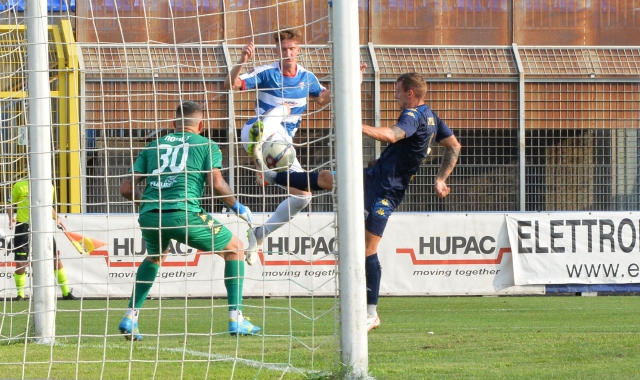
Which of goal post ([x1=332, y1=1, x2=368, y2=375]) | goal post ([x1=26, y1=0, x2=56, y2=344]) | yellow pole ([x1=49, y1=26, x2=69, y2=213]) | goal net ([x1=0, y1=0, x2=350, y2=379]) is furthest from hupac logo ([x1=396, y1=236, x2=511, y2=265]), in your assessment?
goal post ([x1=332, y1=1, x2=368, y2=375])

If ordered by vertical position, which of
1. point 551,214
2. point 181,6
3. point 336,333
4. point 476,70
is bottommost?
point 551,214

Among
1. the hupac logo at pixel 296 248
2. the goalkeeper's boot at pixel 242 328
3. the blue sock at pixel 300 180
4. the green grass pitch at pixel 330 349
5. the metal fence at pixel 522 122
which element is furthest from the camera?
the metal fence at pixel 522 122

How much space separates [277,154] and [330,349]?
7.58ft

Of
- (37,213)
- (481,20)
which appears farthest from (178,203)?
(481,20)

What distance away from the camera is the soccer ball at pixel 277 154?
725 cm

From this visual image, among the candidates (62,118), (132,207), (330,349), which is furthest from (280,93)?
(62,118)

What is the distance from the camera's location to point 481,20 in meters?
16.7

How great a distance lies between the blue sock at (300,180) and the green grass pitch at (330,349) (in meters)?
0.76

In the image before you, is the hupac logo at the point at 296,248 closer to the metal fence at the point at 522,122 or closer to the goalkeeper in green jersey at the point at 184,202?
the metal fence at the point at 522,122

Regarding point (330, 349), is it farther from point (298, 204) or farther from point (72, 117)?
point (72, 117)

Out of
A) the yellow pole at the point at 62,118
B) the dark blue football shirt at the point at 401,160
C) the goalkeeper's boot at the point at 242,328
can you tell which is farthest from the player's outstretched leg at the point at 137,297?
the yellow pole at the point at 62,118

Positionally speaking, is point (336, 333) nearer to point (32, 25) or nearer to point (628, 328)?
point (32, 25)

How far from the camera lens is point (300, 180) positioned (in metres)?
6.53

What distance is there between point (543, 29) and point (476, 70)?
2.07 m
